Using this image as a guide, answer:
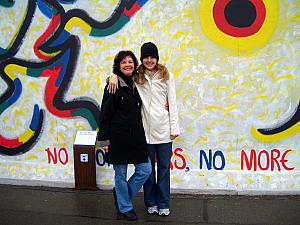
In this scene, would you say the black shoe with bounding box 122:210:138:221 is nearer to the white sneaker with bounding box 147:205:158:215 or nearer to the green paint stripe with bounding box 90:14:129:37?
the white sneaker with bounding box 147:205:158:215

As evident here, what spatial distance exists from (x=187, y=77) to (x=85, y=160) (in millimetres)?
1517

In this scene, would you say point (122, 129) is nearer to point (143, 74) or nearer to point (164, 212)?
point (143, 74)

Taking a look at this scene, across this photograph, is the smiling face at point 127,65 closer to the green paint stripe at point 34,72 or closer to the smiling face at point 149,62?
the smiling face at point 149,62

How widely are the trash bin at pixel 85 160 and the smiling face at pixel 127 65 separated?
1.23 meters

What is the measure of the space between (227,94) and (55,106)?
6.82 ft

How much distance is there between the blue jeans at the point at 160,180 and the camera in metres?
3.77

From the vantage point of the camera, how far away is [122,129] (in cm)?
359

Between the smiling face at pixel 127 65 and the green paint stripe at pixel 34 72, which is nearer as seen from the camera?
the smiling face at pixel 127 65

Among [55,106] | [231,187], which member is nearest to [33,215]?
[55,106]

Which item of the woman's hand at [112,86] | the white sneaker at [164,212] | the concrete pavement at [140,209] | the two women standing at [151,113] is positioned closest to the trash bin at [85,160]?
the concrete pavement at [140,209]

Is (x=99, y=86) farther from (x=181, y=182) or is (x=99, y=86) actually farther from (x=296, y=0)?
(x=296, y=0)

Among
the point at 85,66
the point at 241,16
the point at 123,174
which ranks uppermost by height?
the point at 241,16

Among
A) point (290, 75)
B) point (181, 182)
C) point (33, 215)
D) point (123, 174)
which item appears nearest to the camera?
point (123, 174)

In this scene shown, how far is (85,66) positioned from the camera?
465cm
